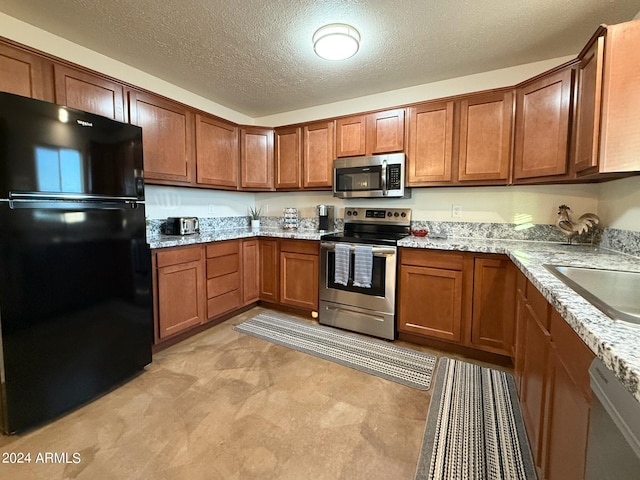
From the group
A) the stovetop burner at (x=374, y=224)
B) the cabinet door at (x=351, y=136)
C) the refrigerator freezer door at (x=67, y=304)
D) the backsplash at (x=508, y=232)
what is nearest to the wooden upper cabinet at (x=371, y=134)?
the cabinet door at (x=351, y=136)

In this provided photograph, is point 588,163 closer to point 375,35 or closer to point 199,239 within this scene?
point 375,35

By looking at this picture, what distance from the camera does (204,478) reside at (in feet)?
4.18

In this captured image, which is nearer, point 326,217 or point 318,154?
point 318,154

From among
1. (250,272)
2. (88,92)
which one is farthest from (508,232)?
(88,92)

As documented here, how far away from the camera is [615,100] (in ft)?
4.63

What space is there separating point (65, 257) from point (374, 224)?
8.38 ft

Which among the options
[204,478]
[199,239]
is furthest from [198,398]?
[199,239]

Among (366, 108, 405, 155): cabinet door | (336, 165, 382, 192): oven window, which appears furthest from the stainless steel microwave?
(366, 108, 405, 155): cabinet door

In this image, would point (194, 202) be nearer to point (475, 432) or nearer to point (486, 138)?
point (486, 138)

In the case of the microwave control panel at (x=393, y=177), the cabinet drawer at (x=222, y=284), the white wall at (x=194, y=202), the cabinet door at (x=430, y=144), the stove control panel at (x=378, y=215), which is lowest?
the cabinet drawer at (x=222, y=284)

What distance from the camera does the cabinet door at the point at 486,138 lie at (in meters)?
2.32

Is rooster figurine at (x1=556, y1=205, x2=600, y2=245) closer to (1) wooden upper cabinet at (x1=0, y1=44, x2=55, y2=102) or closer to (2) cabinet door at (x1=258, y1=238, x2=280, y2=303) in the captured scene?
(2) cabinet door at (x1=258, y1=238, x2=280, y2=303)

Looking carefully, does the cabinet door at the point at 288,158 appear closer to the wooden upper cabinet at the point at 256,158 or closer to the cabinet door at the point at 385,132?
the wooden upper cabinet at the point at 256,158

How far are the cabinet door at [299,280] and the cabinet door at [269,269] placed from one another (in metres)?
0.08
